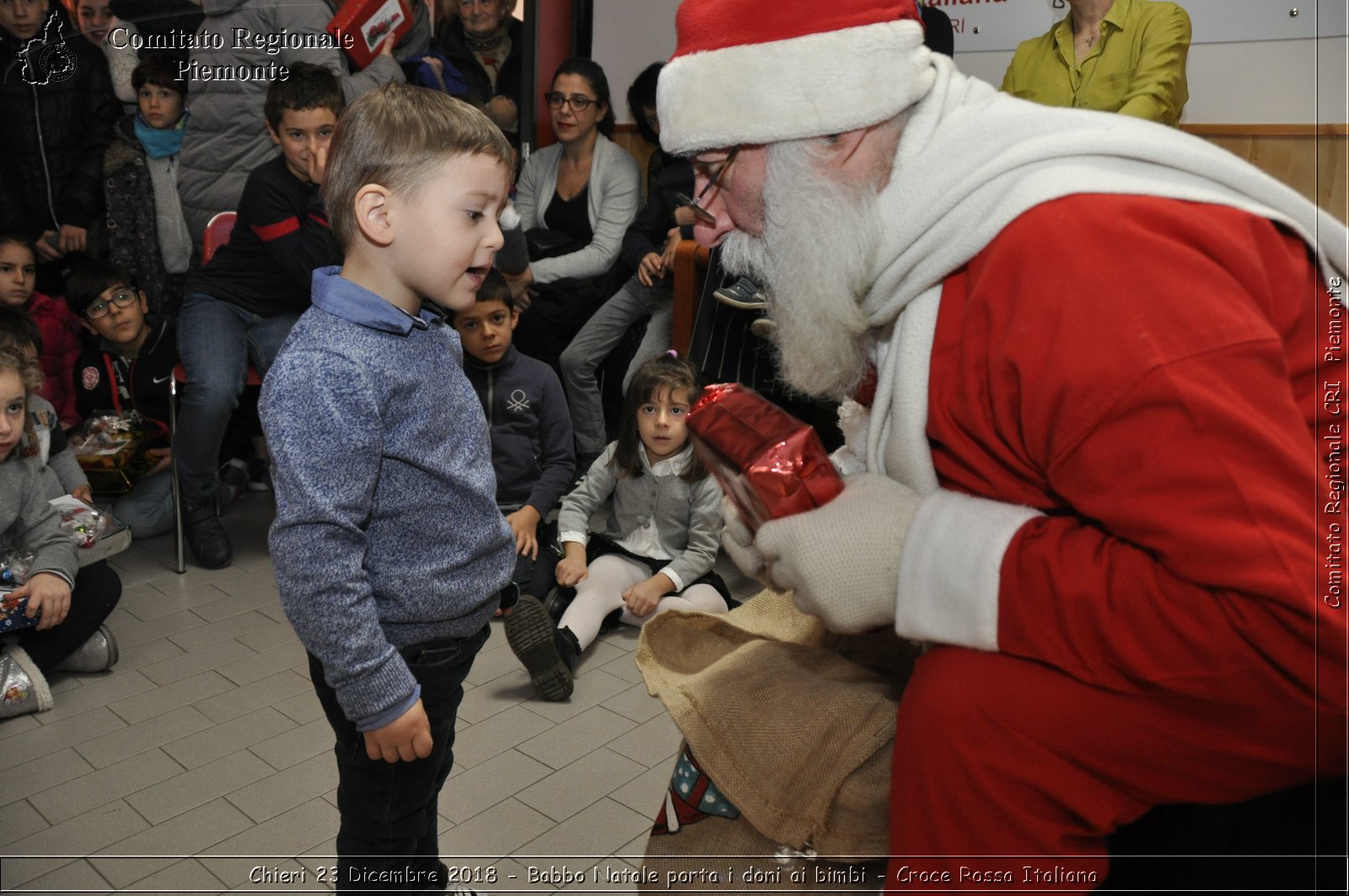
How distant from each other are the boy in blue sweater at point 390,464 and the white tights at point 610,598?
144 cm

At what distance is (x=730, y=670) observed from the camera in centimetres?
156

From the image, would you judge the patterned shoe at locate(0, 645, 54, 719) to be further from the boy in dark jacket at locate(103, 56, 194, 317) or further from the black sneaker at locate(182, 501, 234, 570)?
the boy in dark jacket at locate(103, 56, 194, 317)

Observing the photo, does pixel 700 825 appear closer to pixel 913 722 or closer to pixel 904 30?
pixel 913 722

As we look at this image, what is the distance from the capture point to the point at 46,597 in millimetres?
2904

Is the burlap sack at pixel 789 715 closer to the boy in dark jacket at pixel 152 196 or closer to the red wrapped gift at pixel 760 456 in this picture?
the red wrapped gift at pixel 760 456

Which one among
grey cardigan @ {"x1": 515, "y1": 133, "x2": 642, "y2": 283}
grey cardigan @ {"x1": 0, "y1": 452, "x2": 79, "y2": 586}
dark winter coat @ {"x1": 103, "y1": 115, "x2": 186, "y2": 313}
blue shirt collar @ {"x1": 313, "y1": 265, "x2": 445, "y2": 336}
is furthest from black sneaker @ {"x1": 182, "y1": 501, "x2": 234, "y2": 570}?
blue shirt collar @ {"x1": 313, "y1": 265, "x2": 445, "y2": 336}

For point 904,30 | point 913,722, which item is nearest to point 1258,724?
point 913,722

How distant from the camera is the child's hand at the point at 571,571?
340 cm

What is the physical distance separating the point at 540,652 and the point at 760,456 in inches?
67.0

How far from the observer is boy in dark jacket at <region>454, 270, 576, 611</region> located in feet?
11.8

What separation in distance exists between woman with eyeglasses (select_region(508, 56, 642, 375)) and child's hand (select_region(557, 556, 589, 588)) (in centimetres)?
154

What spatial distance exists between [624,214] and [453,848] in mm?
3269

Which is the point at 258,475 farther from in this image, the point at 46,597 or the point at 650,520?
the point at 650,520

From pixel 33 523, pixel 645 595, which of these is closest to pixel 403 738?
pixel 645 595
